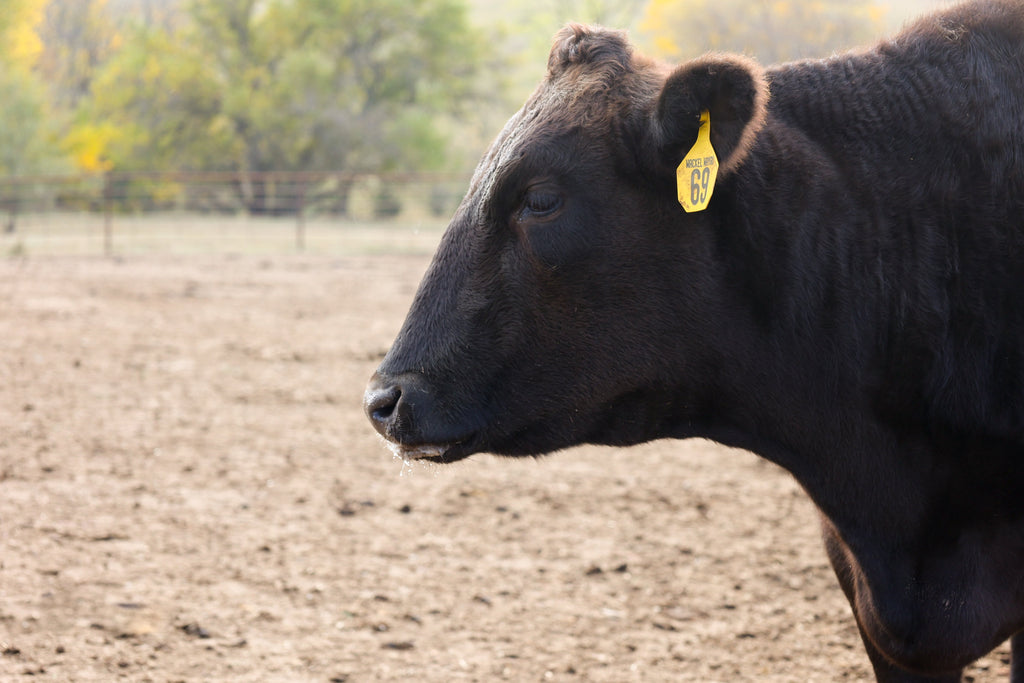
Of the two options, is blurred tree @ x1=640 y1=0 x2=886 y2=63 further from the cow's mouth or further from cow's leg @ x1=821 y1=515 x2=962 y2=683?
the cow's mouth

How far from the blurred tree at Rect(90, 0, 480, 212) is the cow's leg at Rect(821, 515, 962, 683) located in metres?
33.6

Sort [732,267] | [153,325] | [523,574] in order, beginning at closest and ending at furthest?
[732,267], [523,574], [153,325]

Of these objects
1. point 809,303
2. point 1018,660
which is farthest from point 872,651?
point 809,303

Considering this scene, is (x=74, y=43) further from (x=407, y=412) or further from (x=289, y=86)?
(x=407, y=412)

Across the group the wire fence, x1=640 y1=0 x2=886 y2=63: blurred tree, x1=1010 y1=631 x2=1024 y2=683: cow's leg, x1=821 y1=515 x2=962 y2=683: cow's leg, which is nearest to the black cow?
x1=821 y1=515 x2=962 y2=683: cow's leg

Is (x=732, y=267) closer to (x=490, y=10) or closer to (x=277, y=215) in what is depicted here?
(x=277, y=215)

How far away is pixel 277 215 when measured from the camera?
26.7m

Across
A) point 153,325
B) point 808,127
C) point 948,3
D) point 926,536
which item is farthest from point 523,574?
point 153,325

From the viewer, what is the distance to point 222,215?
28.7 metres

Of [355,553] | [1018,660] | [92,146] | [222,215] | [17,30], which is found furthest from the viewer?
[17,30]

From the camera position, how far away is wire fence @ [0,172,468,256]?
69.8ft

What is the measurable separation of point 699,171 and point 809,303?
443mm

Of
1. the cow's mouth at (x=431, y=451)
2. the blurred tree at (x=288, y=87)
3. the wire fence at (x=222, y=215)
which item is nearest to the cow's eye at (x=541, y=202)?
the cow's mouth at (x=431, y=451)

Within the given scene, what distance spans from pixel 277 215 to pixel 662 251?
25.4m
